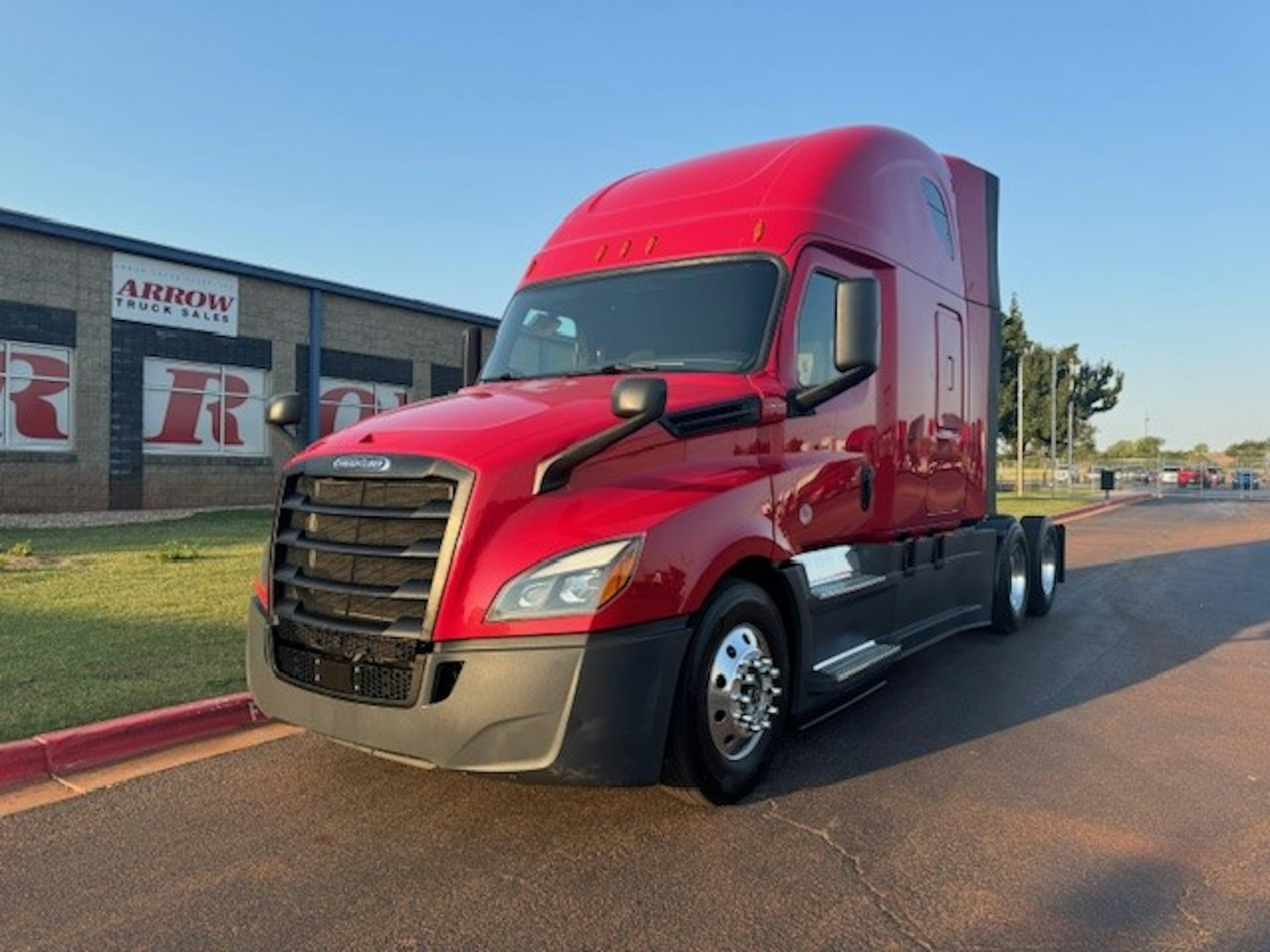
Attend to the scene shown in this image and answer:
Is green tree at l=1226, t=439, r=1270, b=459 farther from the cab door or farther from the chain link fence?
the cab door

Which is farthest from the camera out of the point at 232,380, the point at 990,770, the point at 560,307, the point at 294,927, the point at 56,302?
the point at 232,380

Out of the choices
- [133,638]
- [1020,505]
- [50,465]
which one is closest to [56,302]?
[50,465]

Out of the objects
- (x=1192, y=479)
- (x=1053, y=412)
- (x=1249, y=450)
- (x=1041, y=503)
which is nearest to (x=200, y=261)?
(x=1041, y=503)

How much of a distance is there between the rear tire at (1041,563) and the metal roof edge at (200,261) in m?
8.56

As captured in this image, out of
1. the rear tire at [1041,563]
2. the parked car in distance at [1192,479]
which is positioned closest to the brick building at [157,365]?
the rear tire at [1041,563]

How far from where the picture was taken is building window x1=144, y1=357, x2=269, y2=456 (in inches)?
757

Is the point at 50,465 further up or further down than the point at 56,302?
further down

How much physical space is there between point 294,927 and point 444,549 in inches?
53.4

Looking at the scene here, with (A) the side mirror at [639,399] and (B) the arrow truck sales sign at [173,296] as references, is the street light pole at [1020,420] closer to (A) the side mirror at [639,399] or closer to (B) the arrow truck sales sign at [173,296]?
(B) the arrow truck sales sign at [173,296]

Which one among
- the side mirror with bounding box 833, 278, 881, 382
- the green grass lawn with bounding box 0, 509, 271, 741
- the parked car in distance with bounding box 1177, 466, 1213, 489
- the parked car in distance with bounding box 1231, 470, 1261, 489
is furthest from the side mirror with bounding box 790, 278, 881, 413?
the parked car in distance with bounding box 1177, 466, 1213, 489

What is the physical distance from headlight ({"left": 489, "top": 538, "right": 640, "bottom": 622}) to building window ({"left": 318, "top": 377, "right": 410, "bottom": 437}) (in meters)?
19.4

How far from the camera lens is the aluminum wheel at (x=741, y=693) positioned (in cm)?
390

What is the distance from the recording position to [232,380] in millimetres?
20531

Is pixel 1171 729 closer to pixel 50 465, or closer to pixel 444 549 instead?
pixel 444 549
